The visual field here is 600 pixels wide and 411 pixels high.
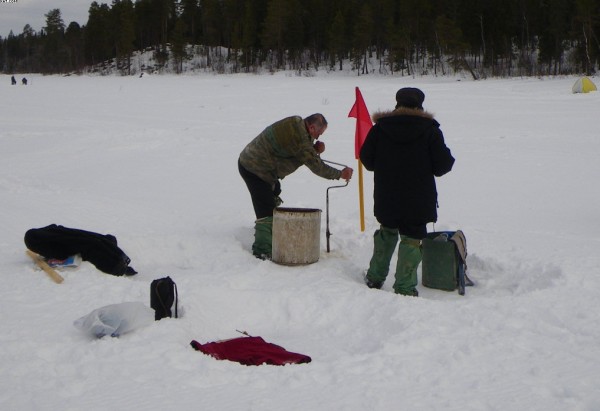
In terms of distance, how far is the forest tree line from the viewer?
1438 inches

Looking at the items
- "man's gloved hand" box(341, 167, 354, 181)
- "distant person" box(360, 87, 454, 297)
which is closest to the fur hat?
"distant person" box(360, 87, 454, 297)

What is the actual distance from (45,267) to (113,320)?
1615mm

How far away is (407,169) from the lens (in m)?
4.63

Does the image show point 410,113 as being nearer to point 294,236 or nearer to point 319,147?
point 319,147

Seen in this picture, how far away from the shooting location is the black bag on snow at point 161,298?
153 inches

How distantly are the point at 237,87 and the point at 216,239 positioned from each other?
22708mm

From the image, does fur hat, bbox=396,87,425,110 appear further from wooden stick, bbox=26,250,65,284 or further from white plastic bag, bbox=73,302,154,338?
wooden stick, bbox=26,250,65,284

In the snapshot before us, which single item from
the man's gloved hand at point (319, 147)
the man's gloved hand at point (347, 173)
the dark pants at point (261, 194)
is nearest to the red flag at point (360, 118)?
the man's gloved hand at point (319, 147)

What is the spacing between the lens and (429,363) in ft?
10.5

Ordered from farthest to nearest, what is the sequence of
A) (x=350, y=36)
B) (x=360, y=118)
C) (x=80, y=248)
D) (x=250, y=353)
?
(x=350, y=36) < (x=360, y=118) < (x=80, y=248) < (x=250, y=353)

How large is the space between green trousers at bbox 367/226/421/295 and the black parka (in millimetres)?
165

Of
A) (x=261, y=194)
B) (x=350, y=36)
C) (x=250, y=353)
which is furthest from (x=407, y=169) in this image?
(x=350, y=36)

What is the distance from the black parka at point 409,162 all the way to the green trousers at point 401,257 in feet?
0.54

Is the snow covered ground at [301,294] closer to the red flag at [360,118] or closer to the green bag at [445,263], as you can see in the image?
the green bag at [445,263]
